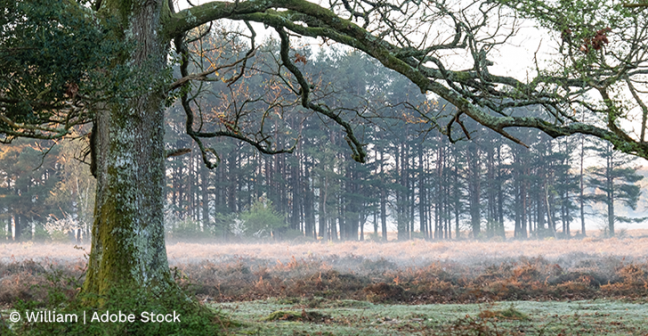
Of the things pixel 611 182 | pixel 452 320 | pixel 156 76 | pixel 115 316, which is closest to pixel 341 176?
pixel 611 182

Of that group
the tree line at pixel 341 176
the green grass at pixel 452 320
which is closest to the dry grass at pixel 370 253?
the tree line at pixel 341 176

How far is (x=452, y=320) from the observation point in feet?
25.7

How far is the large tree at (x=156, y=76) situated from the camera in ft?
15.8

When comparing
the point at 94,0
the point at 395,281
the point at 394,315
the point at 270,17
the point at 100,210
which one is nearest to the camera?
the point at 100,210

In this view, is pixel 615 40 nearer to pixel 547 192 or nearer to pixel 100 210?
pixel 100 210

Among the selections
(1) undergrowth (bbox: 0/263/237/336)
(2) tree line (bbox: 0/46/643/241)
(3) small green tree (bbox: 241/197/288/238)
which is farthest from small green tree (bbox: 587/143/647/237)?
(1) undergrowth (bbox: 0/263/237/336)

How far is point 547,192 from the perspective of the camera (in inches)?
1650

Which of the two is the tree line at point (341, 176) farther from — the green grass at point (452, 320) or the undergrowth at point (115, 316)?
the undergrowth at point (115, 316)

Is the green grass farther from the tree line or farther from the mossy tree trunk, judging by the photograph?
the tree line

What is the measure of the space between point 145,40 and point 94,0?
2.23 metres

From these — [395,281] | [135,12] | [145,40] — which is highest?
[135,12]

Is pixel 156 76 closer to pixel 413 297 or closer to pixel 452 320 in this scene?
pixel 452 320

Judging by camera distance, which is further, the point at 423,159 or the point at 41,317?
the point at 423,159

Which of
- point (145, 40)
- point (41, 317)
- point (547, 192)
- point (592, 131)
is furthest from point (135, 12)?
point (547, 192)
